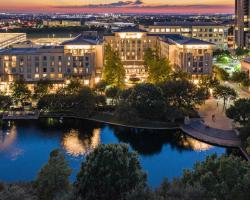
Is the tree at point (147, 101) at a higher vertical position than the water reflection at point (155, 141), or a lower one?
higher

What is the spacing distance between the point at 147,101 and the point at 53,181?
15101mm

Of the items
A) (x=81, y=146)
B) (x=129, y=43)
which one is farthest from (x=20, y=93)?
(x=129, y=43)

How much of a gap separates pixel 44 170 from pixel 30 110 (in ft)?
59.4

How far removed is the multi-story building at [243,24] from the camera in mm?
66375

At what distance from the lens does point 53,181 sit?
42.5 ft

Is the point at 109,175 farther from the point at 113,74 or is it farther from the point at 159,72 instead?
the point at 159,72

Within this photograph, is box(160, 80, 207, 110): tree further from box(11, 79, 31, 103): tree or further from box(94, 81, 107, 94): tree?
box(11, 79, 31, 103): tree

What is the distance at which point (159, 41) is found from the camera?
52281 mm

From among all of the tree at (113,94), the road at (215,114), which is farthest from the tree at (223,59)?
the tree at (113,94)

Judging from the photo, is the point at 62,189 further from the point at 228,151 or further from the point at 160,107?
the point at 160,107

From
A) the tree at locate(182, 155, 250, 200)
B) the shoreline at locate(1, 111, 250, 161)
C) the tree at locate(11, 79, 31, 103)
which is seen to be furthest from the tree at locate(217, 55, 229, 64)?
the tree at locate(182, 155, 250, 200)

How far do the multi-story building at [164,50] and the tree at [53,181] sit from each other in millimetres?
28318

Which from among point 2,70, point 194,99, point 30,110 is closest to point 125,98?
point 194,99

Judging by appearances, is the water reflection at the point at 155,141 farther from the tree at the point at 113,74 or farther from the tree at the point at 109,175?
the tree at the point at 113,74
